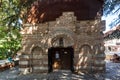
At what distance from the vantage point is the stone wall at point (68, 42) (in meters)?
24.1

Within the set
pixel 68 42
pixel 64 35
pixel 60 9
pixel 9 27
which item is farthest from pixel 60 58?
pixel 9 27

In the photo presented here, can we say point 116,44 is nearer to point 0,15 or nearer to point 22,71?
point 0,15

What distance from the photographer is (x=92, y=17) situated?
2548cm

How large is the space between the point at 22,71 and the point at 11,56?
11.4m

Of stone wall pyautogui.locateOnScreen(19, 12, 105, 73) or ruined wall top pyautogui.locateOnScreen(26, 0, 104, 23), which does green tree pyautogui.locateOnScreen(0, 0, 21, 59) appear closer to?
ruined wall top pyautogui.locateOnScreen(26, 0, 104, 23)

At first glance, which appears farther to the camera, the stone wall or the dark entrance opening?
the dark entrance opening

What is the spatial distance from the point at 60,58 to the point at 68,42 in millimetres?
2395

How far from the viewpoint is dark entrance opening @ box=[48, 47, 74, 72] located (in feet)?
83.6

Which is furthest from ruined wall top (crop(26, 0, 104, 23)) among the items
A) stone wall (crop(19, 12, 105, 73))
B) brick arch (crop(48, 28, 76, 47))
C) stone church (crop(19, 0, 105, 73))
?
brick arch (crop(48, 28, 76, 47))

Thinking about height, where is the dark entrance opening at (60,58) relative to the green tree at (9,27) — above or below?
below

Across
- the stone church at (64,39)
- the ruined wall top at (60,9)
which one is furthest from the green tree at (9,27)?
the stone church at (64,39)

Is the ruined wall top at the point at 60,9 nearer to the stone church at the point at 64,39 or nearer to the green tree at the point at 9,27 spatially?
the stone church at the point at 64,39

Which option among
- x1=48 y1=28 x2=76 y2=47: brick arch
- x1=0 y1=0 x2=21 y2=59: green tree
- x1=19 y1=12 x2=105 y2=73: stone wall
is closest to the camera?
x1=48 y1=28 x2=76 y2=47: brick arch

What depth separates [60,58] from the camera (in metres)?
25.7
